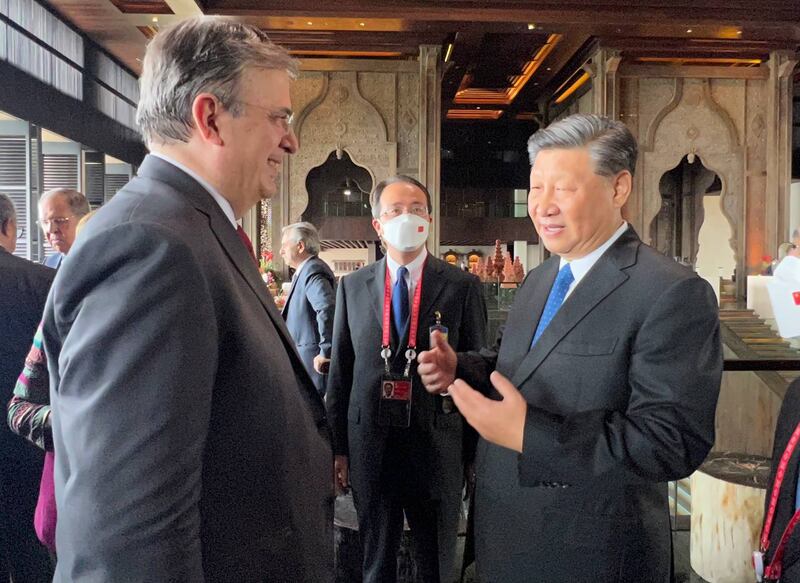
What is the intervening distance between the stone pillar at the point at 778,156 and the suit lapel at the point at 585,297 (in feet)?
39.4

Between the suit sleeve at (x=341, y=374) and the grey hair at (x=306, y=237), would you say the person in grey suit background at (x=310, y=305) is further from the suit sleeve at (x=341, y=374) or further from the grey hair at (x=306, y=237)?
the suit sleeve at (x=341, y=374)

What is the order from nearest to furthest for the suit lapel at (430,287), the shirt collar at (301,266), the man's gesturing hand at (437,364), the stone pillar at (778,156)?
1. the man's gesturing hand at (437,364)
2. the suit lapel at (430,287)
3. the shirt collar at (301,266)
4. the stone pillar at (778,156)

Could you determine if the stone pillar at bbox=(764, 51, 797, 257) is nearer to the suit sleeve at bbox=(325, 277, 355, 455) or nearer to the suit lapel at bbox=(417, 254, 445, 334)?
the suit lapel at bbox=(417, 254, 445, 334)

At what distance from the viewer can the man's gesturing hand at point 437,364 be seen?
70.4 inches

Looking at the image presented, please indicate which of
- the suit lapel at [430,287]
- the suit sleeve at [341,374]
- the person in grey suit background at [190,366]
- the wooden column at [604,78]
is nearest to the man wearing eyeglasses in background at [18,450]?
the suit sleeve at [341,374]

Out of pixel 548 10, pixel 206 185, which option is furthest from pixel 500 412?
pixel 548 10

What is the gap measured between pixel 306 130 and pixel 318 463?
35.8 feet

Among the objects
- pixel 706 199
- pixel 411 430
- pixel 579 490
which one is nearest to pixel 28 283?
pixel 411 430

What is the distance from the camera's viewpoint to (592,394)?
4.83 ft

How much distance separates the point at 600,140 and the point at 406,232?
1069mm

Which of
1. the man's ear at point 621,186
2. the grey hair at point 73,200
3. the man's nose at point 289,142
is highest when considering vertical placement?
the grey hair at point 73,200

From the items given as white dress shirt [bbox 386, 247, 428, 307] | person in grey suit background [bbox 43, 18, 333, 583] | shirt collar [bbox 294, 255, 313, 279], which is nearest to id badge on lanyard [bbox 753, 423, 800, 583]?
person in grey suit background [bbox 43, 18, 333, 583]

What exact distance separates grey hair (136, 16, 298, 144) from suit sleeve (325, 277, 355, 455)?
1.49 meters

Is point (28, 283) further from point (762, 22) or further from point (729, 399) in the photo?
point (762, 22)
